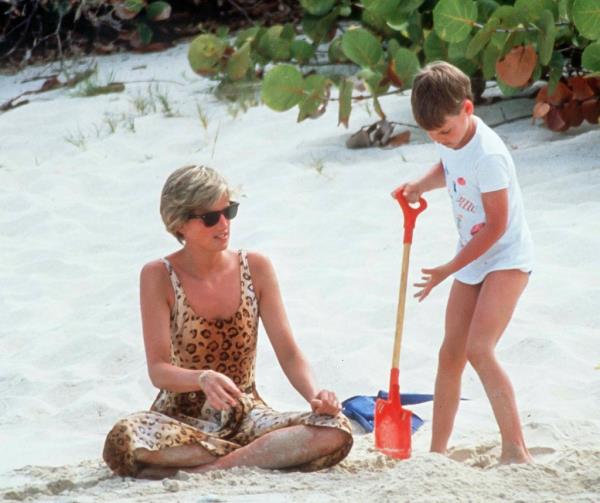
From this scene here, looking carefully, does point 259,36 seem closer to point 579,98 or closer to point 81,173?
point 81,173

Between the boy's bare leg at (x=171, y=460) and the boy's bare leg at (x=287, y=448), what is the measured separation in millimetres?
20

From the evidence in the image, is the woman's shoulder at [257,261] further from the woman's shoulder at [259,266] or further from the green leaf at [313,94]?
the green leaf at [313,94]

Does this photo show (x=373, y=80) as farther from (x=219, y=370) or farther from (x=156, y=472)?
(x=156, y=472)

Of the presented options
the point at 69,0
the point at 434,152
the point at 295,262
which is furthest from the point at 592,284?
the point at 69,0

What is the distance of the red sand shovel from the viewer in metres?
3.10

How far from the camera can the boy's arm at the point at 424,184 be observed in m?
3.16

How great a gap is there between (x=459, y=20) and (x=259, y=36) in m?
1.49

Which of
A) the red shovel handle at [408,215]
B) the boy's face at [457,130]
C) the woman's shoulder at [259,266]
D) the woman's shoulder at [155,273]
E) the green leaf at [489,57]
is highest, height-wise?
the boy's face at [457,130]

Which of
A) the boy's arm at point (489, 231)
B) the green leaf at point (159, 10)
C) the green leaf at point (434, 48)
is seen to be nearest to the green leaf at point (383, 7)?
the green leaf at point (434, 48)

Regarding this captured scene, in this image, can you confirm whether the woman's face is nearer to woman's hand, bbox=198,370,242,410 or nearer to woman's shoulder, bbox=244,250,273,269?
woman's shoulder, bbox=244,250,273,269

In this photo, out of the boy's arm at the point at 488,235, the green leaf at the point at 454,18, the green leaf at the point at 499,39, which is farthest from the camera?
the green leaf at the point at 499,39

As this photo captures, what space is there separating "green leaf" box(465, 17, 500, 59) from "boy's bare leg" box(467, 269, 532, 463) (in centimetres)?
201

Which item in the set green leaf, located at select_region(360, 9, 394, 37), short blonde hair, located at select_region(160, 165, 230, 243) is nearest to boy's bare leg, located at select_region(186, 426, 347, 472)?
short blonde hair, located at select_region(160, 165, 230, 243)

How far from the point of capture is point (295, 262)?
461cm
